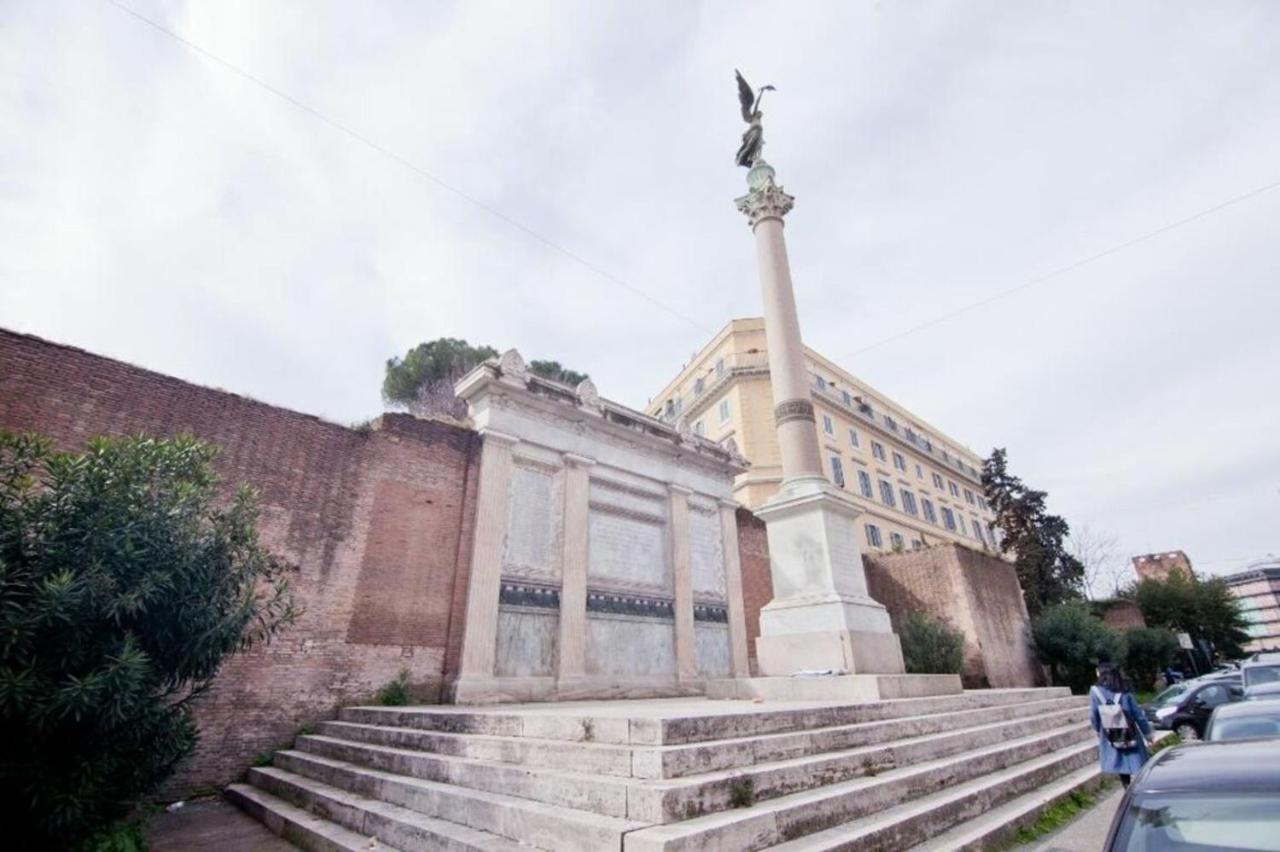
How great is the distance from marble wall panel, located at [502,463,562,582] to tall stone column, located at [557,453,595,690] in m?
0.23

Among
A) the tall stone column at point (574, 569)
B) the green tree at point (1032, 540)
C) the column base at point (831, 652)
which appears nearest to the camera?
the column base at point (831, 652)

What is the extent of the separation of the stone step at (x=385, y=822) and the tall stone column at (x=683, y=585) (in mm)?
8210

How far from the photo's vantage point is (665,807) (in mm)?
3312

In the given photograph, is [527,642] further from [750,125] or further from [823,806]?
[750,125]

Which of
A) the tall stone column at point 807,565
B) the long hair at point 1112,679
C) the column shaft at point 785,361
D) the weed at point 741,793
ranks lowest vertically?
the weed at point 741,793

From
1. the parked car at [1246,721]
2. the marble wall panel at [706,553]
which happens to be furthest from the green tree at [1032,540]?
the parked car at [1246,721]

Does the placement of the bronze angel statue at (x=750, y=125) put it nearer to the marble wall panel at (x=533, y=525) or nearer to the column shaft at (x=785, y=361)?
the column shaft at (x=785, y=361)

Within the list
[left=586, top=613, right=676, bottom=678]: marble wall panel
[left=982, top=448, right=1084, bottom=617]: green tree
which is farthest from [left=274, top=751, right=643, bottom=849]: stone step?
[left=982, top=448, right=1084, bottom=617]: green tree

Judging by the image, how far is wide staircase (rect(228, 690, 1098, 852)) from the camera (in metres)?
3.51

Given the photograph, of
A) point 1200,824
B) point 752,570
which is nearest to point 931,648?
point 752,570

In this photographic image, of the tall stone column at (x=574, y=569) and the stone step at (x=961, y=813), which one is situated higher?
the tall stone column at (x=574, y=569)

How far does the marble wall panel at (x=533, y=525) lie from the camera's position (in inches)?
453

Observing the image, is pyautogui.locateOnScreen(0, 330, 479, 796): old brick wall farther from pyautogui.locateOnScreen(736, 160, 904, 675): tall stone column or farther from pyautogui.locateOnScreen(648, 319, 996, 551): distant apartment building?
pyautogui.locateOnScreen(648, 319, 996, 551): distant apartment building

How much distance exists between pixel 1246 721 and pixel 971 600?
1307 cm
